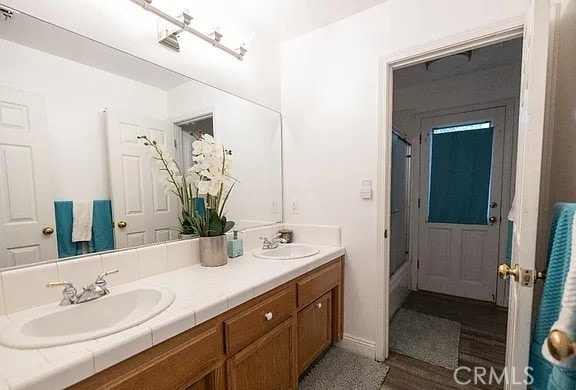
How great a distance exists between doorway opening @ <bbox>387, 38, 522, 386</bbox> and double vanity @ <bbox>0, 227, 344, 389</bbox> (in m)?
1.20

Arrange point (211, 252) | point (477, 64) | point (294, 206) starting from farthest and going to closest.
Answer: point (477, 64) → point (294, 206) → point (211, 252)

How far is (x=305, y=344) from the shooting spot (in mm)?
1625

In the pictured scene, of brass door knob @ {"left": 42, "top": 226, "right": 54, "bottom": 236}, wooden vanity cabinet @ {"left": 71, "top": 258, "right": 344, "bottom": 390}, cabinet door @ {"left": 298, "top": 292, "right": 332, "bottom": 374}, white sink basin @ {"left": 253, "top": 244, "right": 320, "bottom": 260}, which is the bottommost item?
cabinet door @ {"left": 298, "top": 292, "right": 332, "bottom": 374}

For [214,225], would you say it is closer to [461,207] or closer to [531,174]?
[531,174]

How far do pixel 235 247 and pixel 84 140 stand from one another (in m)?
0.96

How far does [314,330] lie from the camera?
170 cm

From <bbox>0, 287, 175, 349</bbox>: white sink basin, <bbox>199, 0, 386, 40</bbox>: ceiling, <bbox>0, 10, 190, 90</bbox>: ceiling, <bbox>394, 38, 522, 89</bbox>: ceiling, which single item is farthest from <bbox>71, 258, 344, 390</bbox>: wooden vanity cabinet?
<bbox>394, 38, 522, 89</bbox>: ceiling

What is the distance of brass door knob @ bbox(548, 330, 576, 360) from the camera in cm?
52

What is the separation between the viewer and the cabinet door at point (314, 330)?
1.58 metres

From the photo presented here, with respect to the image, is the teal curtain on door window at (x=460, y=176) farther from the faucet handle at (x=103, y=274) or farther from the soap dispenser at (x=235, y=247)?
the faucet handle at (x=103, y=274)

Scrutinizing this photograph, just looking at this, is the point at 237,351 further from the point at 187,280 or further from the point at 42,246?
the point at 42,246

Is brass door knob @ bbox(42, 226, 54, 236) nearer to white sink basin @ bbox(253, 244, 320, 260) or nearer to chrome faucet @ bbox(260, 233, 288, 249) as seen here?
white sink basin @ bbox(253, 244, 320, 260)

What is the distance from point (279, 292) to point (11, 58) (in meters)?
1.44

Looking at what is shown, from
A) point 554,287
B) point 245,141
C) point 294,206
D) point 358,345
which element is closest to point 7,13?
point 245,141
